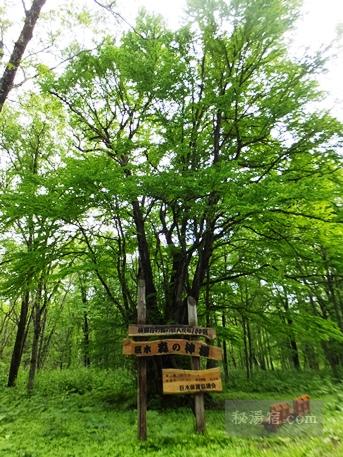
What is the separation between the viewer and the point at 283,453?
4727mm

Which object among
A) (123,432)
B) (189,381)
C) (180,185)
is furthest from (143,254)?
(123,432)

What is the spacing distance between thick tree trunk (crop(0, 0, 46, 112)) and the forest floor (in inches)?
255

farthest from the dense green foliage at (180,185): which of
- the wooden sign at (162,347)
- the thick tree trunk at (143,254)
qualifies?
the wooden sign at (162,347)

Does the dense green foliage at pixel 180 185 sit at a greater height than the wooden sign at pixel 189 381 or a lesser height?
greater

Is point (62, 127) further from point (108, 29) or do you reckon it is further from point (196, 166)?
point (108, 29)

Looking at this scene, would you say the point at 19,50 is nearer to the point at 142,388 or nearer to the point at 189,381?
the point at 142,388

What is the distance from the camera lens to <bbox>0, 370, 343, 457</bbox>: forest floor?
212 inches

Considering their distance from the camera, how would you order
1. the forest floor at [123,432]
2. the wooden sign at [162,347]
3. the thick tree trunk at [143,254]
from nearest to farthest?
the forest floor at [123,432]
the wooden sign at [162,347]
the thick tree trunk at [143,254]

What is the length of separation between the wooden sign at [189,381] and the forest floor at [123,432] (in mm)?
815

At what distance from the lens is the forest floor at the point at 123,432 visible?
5395mm

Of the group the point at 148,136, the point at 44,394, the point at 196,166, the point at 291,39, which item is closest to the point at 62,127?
the point at 148,136

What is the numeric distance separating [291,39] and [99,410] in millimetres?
12664

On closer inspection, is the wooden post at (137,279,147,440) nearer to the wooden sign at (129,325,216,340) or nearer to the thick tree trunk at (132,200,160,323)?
the wooden sign at (129,325,216,340)

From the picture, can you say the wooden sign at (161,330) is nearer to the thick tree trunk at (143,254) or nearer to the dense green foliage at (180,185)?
the dense green foliage at (180,185)
